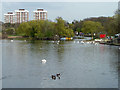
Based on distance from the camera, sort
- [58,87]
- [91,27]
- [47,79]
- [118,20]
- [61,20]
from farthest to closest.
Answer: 1. [91,27]
2. [61,20]
3. [118,20]
4. [47,79]
5. [58,87]

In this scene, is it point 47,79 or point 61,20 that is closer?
point 47,79

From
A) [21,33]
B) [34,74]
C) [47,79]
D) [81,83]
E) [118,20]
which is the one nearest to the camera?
[81,83]

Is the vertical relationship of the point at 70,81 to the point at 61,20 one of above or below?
below

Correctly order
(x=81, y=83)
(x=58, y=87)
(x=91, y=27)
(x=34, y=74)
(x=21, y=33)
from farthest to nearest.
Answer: (x=21, y=33) < (x=91, y=27) < (x=34, y=74) < (x=81, y=83) < (x=58, y=87)

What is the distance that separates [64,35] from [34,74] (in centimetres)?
7396

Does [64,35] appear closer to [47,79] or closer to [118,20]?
[118,20]

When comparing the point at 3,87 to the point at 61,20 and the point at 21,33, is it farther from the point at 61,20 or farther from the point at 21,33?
the point at 21,33

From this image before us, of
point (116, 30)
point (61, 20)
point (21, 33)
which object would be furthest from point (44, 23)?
point (116, 30)

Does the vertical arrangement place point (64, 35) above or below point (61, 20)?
below

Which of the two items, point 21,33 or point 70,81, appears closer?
point 70,81

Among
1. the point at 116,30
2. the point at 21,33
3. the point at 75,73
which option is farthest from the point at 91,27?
the point at 75,73

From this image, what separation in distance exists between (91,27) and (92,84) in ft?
283

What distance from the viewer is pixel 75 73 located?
15.2 meters

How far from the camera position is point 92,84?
12.2 meters
